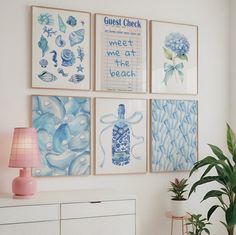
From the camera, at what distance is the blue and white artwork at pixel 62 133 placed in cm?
345

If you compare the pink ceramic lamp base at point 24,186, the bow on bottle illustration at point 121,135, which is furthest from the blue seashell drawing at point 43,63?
the pink ceramic lamp base at point 24,186

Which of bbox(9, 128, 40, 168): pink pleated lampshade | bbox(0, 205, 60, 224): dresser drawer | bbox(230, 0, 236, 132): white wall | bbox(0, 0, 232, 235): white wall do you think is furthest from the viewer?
bbox(230, 0, 236, 132): white wall

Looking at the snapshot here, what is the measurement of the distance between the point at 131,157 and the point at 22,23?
142 centimetres

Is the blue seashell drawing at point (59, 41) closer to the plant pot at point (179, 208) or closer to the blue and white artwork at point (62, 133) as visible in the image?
the blue and white artwork at point (62, 133)

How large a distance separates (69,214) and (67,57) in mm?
1254

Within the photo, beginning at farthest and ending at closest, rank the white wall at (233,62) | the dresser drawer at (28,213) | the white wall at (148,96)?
the white wall at (233,62) → the white wall at (148,96) → the dresser drawer at (28,213)

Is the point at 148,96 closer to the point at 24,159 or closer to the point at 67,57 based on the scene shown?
the point at 67,57

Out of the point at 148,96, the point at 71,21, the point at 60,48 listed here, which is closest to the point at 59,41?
the point at 60,48

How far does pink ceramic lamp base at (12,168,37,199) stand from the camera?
3.11 meters

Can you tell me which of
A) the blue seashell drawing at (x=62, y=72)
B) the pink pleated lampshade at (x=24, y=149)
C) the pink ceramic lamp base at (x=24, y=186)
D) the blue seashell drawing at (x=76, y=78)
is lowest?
the pink ceramic lamp base at (x=24, y=186)

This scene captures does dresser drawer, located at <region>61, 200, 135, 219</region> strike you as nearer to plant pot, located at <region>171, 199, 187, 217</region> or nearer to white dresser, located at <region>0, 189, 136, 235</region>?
white dresser, located at <region>0, 189, 136, 235</region>

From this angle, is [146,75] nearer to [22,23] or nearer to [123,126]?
[123,126]

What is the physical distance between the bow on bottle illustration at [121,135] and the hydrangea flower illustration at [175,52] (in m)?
0.50

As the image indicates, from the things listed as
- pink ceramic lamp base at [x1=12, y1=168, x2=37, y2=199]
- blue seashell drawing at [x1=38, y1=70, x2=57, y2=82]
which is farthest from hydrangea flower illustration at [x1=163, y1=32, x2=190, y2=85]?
pink ceramic lamp base at [x1=12, y1=168, x2=37, y2=199]
